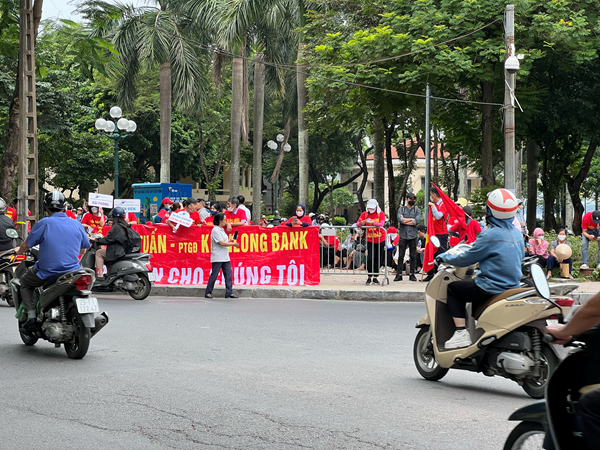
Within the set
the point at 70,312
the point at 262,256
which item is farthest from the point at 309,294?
the point at 70,312

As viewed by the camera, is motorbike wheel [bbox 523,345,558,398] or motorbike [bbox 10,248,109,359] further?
motorbike [bbox 10,248,109,359]

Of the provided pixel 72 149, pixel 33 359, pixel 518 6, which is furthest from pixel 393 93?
pixel 72 149

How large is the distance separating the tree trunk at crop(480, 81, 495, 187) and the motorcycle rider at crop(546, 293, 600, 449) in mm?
21365

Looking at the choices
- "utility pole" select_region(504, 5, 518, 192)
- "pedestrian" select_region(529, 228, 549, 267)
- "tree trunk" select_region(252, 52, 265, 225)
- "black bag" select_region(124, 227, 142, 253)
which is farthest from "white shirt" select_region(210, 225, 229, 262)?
"tree trunk" select_region(252, 52, 265, 225)

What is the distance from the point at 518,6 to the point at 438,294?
16.6 metres

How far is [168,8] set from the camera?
34188mm

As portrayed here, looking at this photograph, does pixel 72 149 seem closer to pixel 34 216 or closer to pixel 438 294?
pixel 34 216

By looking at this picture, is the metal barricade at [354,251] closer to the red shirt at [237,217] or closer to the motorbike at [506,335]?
the red shirt at [237,217]

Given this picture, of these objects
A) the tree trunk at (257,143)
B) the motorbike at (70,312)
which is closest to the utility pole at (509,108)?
the motorbike at (70,312)

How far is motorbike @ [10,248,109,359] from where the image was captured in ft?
26.1

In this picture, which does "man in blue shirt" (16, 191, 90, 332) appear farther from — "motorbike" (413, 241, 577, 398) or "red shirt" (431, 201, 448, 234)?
"red shirt" (431, 201, 448, 234)

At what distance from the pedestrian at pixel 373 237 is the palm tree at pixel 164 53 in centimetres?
1705

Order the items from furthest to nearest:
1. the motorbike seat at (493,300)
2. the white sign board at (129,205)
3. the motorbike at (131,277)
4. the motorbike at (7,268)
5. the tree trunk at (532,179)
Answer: the tree trunk at (532,179) → the white sign board at (129,205) → the motorbike at (131,277) → the motorbike at (7,268) → the motorbike seat at (493,300)

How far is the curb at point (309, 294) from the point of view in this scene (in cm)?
1501
